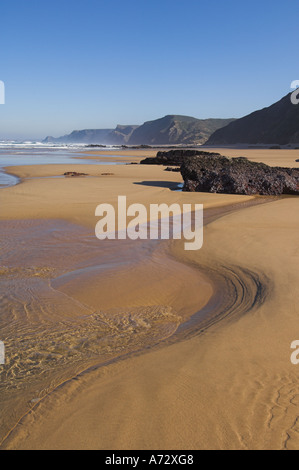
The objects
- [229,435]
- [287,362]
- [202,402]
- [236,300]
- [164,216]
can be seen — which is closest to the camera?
[229,435]

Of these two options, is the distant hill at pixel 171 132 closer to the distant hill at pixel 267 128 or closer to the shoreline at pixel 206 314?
the distant hill at pixel 267 128

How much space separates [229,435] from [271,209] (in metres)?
6.78

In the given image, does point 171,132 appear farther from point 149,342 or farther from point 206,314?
point 149,342

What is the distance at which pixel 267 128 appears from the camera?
79.8 m

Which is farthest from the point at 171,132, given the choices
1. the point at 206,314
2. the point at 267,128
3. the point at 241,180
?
the point at 206,314

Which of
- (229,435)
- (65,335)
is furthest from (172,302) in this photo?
(229,435)

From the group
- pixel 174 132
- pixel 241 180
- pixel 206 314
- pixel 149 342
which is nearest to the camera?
pixel 149 342

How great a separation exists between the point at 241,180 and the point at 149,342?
30.0 ft

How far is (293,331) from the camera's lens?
2.79 m

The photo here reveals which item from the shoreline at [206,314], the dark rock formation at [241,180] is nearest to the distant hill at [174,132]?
the dark rock formation at [241,180]

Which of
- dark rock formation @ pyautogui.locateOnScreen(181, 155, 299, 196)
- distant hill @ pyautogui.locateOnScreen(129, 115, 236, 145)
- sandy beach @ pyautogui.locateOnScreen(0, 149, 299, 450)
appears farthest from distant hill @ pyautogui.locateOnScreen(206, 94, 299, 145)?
sandy beach @ pyautogui.locateOnScreen(0, 149, 299, 450)

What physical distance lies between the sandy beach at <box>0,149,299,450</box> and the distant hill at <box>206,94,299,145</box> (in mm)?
64386

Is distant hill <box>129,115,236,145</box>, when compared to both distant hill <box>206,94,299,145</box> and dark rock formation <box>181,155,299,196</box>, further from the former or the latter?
dark rock formation <box>181,155,299,196</box>
